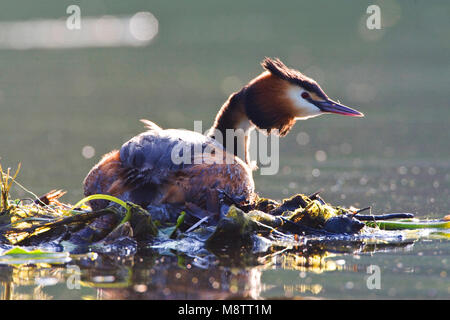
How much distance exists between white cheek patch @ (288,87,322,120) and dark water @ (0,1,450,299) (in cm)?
113

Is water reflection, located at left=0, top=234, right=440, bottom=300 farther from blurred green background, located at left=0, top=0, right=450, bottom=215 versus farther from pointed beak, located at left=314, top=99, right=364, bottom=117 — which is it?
blurred green background, located at left=0, top=0, right=450, bottom=215

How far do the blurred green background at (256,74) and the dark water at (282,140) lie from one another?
2.0 inches

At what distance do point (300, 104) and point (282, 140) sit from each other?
18.0 feet

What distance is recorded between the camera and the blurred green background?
1012 centimetres

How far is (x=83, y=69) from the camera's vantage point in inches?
934

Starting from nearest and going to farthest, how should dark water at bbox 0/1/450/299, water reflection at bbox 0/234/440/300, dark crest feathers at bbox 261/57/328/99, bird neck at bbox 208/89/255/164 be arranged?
water reflection at bbox 0/234/440/300 → dark water at bbox 0/1/450/299 → dark crest feathers at bbox 261/57/328/99 → bird neck at bbox 208/89/255/164

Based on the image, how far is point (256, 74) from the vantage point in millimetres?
19906

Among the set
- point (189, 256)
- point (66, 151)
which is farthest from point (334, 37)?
point (189, 256)

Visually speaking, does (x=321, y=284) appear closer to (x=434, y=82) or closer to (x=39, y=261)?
(x=39, y=261)

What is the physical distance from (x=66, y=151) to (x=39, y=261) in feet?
22.7

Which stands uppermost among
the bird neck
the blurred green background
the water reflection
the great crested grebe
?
the blurred green background

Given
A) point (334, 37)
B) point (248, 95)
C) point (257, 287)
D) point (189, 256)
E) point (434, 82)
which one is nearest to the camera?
point (257, 287)

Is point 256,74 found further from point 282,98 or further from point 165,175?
point 165,175

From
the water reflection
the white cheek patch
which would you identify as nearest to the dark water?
the water reflection
